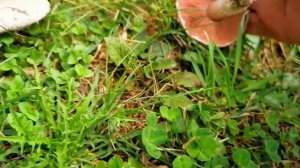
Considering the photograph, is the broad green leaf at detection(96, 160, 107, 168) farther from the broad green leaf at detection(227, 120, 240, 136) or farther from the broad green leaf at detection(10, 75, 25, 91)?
the broad green leaf at detection(227, 120, 240, 136)

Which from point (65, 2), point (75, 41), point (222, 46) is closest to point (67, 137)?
point (75, 41)

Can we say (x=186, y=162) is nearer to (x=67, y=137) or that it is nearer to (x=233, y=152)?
(x=233, y=152)

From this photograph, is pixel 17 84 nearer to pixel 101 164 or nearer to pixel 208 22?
pixel 101 164

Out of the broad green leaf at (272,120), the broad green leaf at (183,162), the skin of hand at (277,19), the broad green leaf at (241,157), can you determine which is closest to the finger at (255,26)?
the skin of hand at (277,19)

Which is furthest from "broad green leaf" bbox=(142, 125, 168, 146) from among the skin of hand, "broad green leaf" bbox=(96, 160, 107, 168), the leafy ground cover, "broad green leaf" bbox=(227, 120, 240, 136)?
the skin of hand

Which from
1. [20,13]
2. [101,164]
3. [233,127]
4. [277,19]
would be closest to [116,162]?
[101,164]
